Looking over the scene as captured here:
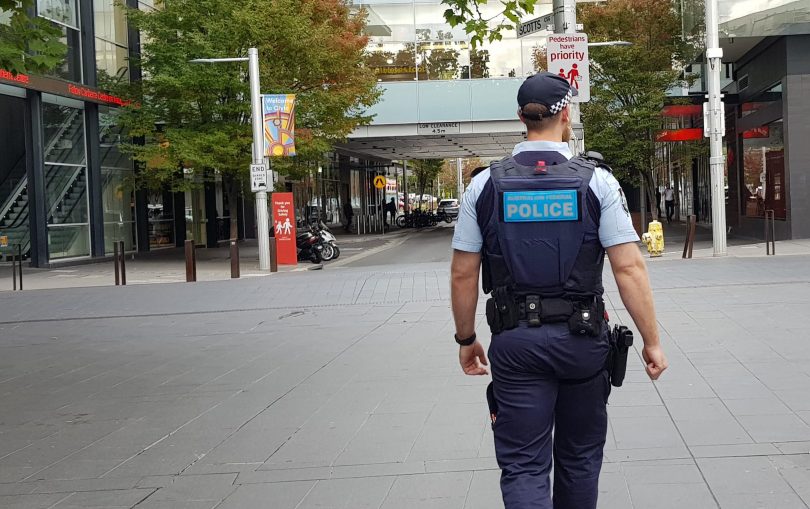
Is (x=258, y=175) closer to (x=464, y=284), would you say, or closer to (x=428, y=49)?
(x=428, y=49)

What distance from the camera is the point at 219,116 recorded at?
27.7 metres

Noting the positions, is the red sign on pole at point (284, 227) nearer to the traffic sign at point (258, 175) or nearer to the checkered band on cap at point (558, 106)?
the traffic sign at point (258, 175)

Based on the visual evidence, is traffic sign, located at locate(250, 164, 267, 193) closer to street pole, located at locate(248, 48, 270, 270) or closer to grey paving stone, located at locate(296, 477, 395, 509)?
street pole, located at locate(248, 48, 270, 270)

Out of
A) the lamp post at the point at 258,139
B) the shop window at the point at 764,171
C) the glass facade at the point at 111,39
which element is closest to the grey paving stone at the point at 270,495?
the lamp post at the point at 258,139

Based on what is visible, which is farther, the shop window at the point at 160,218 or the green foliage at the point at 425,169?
the green foliage at the point at 425,169

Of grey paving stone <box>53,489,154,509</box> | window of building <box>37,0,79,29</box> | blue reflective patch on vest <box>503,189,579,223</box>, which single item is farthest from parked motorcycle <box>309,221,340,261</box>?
blue reflective patch on vest <box>503,189,579,223</box>

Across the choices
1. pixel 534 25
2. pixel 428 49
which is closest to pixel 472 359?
pixel 534 25

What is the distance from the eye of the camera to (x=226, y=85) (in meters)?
26.2

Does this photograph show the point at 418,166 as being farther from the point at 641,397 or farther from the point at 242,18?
the point at 641,397

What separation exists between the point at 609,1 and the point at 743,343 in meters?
25.7

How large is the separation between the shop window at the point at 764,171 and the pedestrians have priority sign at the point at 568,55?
15.2 m

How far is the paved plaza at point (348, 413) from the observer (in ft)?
16.8

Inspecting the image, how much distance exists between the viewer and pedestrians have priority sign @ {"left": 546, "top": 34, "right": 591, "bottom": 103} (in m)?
12.7

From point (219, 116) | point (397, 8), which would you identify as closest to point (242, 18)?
point (219, 116)
